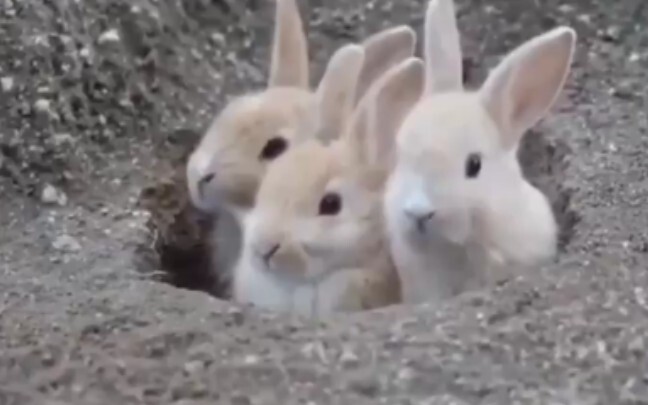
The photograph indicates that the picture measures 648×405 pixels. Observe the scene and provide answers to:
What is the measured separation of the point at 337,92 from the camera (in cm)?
169

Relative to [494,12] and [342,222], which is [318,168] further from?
[494,12]

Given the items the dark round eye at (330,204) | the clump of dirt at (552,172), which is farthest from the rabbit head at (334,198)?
the clump of dirt at (552,172)

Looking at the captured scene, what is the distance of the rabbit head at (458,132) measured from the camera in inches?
60.7

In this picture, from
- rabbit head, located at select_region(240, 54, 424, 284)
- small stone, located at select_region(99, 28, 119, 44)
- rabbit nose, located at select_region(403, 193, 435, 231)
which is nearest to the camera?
rabbit nose, located at select_region(403, 193, 435, 231)

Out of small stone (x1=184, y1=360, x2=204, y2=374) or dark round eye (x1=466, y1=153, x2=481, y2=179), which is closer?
small stone (x1=184, y1=360, x2=204, y2=374)

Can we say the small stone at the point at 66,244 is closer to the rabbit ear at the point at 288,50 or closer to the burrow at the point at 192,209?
the burrow at the point at 192,209

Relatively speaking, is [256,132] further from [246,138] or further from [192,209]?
[192,209]

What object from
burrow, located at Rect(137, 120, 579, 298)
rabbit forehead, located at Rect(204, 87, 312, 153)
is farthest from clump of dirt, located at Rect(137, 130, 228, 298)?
rabbit forehead, located at Rect(204, 87, 312, 153)

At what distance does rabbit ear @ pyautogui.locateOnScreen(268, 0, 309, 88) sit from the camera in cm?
182

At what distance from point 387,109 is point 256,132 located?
176 millimetres

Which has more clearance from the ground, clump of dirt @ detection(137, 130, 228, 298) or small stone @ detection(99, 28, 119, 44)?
small stone @ detection(99, 28, 119, 44)

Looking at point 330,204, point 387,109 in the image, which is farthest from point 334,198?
point 387,109

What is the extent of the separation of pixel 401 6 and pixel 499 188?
0.61 meters

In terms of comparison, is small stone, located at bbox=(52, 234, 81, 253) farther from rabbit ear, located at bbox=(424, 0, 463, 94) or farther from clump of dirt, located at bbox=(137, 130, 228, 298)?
rabbit ear, located at bbox=(424, 0, 463, 94)
